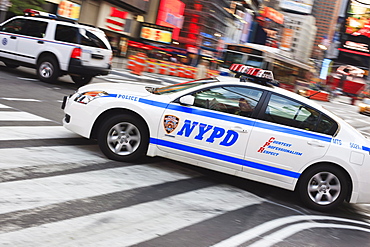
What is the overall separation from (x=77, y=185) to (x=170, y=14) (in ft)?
175

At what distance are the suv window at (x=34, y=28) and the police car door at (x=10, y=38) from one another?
19 cm

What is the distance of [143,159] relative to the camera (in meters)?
7.27

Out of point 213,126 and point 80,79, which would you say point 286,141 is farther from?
point 80,79

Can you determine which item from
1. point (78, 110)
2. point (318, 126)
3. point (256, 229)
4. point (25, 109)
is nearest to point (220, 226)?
point (256, 229)

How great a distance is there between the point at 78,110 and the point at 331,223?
3.70 m

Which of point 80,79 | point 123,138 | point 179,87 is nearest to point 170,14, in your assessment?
→ point 80,79

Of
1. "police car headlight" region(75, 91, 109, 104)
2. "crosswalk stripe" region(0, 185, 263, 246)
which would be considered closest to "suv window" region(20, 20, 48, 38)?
"police car headlight" region(75, 91, 109, 104)

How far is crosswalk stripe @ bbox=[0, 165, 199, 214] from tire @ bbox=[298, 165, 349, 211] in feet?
5.20

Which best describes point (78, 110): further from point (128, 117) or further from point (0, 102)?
point (0, 102)

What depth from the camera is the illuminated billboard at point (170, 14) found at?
54.5 metres

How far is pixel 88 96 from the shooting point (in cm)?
694

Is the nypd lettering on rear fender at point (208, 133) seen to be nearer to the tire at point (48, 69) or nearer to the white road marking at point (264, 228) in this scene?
the white road marking at point (264, 228)

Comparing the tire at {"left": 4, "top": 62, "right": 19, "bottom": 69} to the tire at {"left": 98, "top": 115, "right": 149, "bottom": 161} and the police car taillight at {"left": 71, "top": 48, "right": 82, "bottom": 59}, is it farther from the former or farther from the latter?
the tire at {"left": 98, "top": 115, "right": 149, "bottom": 161}

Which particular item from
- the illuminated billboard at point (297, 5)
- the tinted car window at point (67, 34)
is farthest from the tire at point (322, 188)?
the illuminated billboard at point (297, 5)
